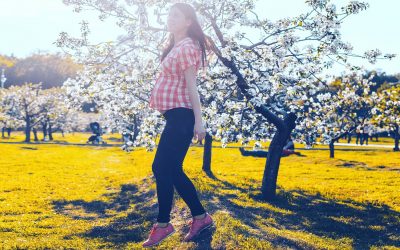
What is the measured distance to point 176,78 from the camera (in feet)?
18.4

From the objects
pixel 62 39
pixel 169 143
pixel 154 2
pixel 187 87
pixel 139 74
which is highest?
pixel 154 2

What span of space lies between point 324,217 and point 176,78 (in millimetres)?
5625

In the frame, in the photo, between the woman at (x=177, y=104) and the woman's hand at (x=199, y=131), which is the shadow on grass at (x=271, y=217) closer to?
the woman at (x=177, y=104)

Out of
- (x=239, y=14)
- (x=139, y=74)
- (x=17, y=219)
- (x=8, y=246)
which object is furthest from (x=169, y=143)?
(x=139, y=74)

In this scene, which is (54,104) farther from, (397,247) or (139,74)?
(397,247)

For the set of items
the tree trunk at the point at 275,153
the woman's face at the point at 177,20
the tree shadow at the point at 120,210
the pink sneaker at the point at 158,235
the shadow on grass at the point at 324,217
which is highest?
the woman's face at the point at 177,20

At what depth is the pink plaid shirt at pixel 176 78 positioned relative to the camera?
18.0 feet

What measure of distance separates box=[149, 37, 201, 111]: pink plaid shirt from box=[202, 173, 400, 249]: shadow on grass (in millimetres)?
2762

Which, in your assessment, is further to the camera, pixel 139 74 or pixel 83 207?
pixel 139 74

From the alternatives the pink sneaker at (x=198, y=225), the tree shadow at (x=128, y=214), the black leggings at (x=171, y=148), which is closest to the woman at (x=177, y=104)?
the black leggings at (x=171, y=148)

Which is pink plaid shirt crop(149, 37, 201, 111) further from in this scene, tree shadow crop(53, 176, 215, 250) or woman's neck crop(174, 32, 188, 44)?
tree shadow crop(53, 176, 215, 250)

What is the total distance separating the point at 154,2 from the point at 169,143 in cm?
744

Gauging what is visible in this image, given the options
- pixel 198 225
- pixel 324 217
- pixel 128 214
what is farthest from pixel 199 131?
pixel 128 214

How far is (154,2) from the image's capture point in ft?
39.0
